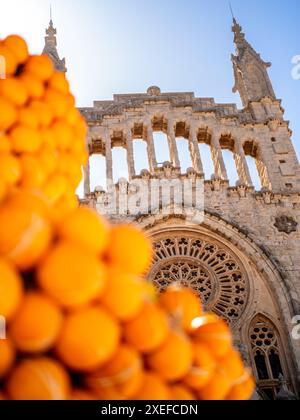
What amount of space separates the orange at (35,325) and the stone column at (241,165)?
42.4 feet

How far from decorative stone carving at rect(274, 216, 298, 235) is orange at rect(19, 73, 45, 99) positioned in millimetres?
11040

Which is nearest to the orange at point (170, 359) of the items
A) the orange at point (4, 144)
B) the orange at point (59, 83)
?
the orange at point (4, 144)

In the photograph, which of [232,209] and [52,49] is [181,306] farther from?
[52,49]

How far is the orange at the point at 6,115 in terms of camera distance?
295 centimetres

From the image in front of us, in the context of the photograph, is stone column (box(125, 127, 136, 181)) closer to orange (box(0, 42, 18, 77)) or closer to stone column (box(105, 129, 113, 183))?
stone column (box(105, 129, 113, 183))

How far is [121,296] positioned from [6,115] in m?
1.69

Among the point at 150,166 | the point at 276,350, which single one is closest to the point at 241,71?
the point at 150,166

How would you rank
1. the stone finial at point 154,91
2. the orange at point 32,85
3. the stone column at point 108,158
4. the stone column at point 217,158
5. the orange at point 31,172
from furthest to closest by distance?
the stone finial at point 154,91 < the stone column at point 217,158 < the stone column at point 108,158 < the orange at point 32,85 < the orange at point 31,172

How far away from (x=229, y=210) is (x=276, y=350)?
456 centimetres

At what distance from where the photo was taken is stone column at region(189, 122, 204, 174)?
48.7 feet

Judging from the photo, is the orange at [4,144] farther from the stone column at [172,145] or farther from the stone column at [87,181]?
the stone column at [172,145]

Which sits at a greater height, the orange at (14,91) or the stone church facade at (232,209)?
the stone church facade at (232,209)

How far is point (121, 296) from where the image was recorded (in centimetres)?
208

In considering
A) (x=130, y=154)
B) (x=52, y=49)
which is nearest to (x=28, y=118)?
(x=130, y=154)
